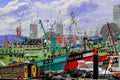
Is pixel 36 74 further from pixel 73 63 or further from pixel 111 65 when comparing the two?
pixel 73 63

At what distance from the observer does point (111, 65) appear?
104 ft

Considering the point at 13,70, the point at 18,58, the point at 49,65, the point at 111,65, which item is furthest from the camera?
the point at 18,58

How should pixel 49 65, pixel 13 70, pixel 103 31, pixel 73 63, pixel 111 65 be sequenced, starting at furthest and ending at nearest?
pixel 103 31 < pixel 73 63 < pixel 49 65 < pixel 111 65 < pixel 13 70

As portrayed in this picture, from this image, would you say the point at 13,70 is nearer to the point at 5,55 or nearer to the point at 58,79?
the point at 58,79

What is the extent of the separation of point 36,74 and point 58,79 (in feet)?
13.0

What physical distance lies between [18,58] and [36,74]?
16284 millimetres

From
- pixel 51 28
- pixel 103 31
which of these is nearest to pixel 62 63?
pixel 51 28

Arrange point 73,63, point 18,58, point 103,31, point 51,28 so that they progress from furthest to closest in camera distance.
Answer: point 103,31, point 51,28, point 18,58, point 73,63

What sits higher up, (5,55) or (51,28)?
(51,28)

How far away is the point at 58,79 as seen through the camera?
82.2ft

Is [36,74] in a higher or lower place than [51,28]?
lower

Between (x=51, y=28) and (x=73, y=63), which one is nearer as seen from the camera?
(x=73, y=63)

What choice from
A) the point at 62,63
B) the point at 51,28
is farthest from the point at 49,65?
the point at 51,28

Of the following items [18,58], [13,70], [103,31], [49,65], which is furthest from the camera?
[103,31]
